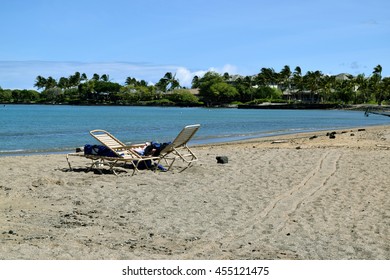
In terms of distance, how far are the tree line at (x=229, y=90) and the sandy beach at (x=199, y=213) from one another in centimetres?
11507

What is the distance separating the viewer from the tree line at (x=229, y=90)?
125938 mm

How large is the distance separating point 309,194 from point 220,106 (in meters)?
137

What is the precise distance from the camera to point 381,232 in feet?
20.7

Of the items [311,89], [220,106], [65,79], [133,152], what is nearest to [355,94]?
[311,89]

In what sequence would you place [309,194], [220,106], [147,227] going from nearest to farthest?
[147,227]
[309,194]
[220,106]

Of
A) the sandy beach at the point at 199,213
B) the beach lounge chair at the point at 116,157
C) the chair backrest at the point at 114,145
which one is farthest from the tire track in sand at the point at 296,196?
the chair backrest at the point at 114,145

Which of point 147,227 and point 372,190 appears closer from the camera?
point 147,227

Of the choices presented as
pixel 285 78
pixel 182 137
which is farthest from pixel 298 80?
pixel 182 137

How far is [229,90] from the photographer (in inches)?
5733

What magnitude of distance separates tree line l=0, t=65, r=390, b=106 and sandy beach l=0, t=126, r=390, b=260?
115074 mm

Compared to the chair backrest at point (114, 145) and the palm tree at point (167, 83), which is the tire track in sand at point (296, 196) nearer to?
the chair backrest at point (114, 145)

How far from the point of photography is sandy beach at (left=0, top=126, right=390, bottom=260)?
5617mm

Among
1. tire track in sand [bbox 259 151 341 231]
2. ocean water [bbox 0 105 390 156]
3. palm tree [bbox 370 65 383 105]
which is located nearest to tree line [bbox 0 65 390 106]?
palm tree [bbox 370 65 383 105]

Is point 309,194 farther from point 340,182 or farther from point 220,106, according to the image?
point 220,106
